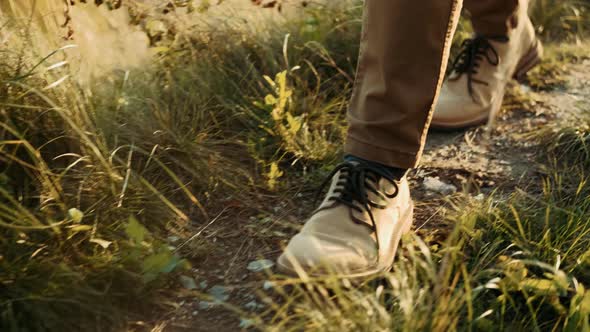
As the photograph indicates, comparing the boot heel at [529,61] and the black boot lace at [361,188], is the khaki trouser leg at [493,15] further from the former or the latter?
the black boot lace at [361,188]

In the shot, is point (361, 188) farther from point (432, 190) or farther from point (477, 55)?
point (477, 55)

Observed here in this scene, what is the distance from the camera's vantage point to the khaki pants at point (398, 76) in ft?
4.98

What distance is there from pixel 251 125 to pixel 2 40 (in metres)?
0.79

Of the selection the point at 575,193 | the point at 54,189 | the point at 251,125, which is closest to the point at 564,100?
the point at 575,193

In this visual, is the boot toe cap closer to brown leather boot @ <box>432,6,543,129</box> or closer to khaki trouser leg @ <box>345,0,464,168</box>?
khaki trouser leg @ <box>345,0,464,168</box>

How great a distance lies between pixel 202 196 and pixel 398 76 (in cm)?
67

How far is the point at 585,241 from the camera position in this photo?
5.18ft

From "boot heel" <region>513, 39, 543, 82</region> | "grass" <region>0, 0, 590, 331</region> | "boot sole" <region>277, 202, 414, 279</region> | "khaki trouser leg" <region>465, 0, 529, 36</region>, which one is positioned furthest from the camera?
"boot heel" <region>513, 39, 543, 82</region>

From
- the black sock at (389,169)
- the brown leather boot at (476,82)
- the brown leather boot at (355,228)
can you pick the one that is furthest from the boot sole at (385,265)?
the brown leather boot at (476,82)

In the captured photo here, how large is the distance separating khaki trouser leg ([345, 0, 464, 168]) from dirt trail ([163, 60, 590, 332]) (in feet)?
0.68

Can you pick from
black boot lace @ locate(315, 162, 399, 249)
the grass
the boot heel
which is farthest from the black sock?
the boot heel

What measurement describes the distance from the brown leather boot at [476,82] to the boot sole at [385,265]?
0.71 meters

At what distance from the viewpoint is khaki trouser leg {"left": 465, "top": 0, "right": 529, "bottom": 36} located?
7.52ft

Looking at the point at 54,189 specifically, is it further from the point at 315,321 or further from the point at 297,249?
the point at 315,321
